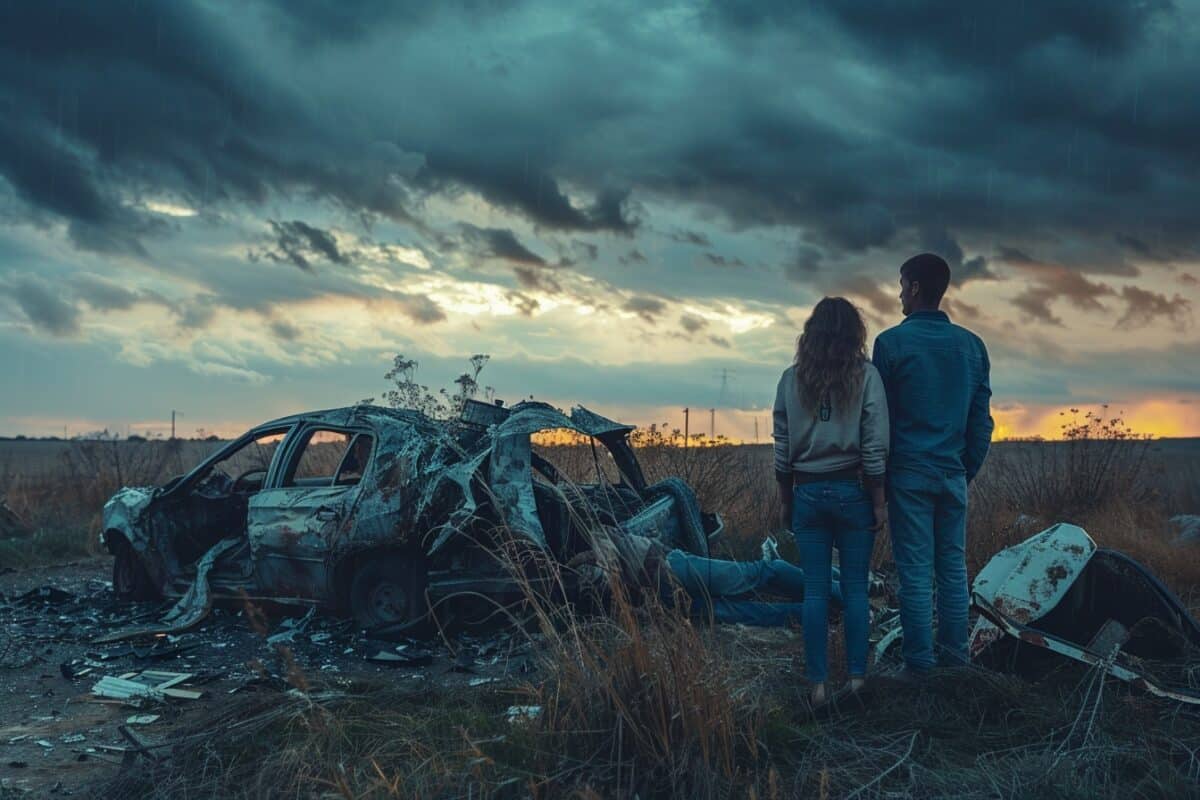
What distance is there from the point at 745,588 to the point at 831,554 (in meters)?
2.11

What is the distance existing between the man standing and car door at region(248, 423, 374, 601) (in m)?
4.32

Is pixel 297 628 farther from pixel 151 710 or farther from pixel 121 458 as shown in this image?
pixel 121 458

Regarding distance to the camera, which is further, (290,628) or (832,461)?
(290,628)

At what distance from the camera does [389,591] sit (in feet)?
25.1

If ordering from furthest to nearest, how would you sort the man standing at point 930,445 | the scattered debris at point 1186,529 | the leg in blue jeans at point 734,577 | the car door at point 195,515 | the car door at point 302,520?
the scattered debris at point 1186,529
the car door at point 195,515
the car door at point 302,520
the leg in blue jeans at point 734,577
the man standing at point 930,445

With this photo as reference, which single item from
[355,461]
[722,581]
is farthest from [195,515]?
[722,581]

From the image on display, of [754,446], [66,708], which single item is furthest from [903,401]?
[754,446]

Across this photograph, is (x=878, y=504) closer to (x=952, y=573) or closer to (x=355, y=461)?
(x=952, y=573)

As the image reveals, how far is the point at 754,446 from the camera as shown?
15.7 meters

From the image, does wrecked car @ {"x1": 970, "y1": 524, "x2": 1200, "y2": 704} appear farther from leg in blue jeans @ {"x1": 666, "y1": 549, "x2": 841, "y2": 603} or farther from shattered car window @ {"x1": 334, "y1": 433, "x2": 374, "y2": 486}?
shattered car window @ {"x1": 334, "y1": 433, "x2": 374, "y2": 486}

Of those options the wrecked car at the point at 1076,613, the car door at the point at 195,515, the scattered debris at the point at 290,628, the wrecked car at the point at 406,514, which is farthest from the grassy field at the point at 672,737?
the car door at the point at 195,515

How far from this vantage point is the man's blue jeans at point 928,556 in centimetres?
510

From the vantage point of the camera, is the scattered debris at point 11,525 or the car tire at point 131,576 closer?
the car tire at point 131,576

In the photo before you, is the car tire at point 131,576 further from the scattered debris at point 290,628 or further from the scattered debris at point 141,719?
the scattered debris at point 141,719
